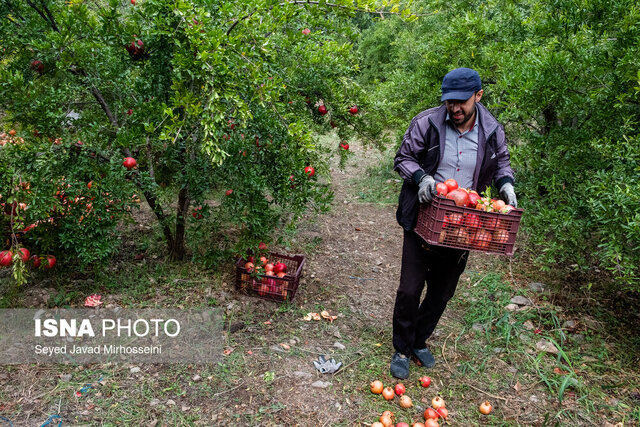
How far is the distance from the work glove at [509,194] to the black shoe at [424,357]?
58.1 inches

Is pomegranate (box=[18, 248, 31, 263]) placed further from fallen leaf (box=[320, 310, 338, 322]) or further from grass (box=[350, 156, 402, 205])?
grass (box=[350, 156, 402, 205])

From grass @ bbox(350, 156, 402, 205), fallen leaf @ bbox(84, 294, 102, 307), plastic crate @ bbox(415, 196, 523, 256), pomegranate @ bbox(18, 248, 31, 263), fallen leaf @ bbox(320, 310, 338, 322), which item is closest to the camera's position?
plastic crate @ bbox(415, 196, 523, 256)

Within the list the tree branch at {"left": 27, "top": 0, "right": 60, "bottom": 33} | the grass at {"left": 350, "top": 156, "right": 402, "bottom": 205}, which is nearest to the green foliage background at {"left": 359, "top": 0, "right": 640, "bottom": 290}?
the tree branch at {"left": 27, "top": 0, "right": 60, "bottom": 33}

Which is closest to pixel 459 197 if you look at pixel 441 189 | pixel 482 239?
pixel 441 189

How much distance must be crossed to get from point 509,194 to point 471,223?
49 centimetres

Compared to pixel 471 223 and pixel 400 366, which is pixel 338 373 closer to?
pixel 400 366

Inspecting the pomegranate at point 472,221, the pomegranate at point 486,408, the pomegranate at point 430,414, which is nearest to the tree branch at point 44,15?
the pomegranate at point 472,221

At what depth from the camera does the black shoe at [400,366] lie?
3385 millimetres

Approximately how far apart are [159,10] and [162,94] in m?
0.66

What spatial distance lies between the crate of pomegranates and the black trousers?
319 mm

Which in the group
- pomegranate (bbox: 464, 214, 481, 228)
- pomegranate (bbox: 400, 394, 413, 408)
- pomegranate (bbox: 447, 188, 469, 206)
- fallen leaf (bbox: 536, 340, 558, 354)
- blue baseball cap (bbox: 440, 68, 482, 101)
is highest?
blue baseball cap (bbox: 440, 68, 482, 101)

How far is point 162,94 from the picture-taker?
3.53 meters

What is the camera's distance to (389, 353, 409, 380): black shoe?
3.38 m

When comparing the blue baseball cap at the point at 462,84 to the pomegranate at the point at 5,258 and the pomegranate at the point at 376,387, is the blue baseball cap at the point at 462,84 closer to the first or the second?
the pomegranate at the point at 376,387
